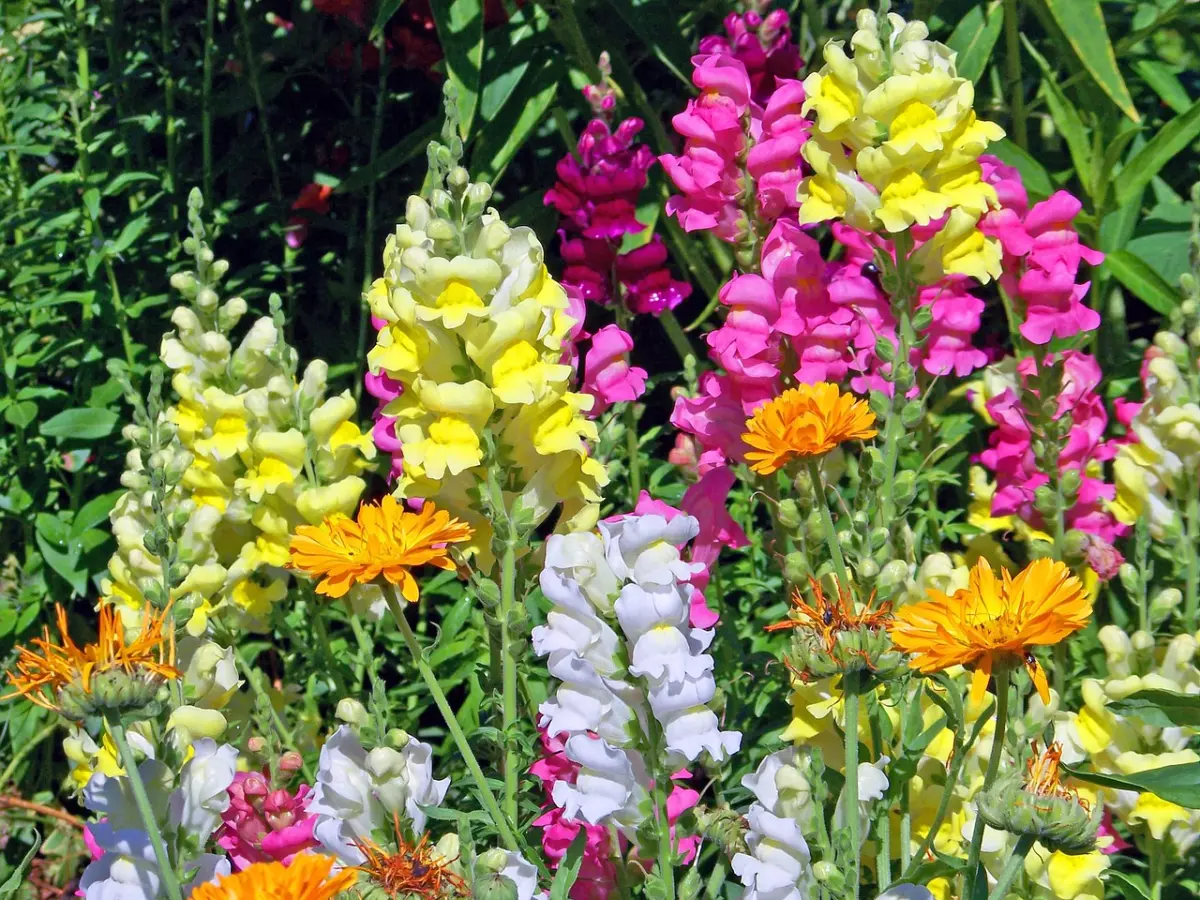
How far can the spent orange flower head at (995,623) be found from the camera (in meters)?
1.10

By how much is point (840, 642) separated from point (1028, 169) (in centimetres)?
146

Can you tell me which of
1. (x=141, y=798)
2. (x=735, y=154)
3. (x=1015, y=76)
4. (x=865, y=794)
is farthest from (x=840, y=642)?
(x=1015, y=76)

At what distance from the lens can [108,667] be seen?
1164 millimetres

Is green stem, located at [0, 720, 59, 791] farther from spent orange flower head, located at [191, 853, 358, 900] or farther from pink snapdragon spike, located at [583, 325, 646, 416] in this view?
spent orange flower head, located at [191, 853, 358, 900]

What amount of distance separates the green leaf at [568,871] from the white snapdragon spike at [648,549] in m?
0.26

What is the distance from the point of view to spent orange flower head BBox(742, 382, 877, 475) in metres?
1.34

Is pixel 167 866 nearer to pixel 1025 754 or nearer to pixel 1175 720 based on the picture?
pixel 1025 754

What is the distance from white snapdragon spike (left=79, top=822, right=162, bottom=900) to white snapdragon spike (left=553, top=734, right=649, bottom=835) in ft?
1.24

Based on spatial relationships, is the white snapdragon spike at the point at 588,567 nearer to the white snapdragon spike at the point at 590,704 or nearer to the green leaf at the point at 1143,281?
the white snapdragon spike at the point at 590,704

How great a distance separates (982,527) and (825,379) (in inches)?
23.1

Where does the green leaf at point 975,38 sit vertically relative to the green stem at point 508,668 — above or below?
above

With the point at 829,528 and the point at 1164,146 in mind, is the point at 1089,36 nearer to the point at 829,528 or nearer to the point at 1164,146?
the point at 1164,146

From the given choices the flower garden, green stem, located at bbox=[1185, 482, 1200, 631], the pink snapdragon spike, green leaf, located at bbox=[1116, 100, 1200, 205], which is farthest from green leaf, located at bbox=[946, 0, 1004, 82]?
the pink snapdragon spike

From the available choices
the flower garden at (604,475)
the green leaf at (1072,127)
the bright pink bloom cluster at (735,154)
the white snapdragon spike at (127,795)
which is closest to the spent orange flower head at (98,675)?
the flower garden at (604,475)
